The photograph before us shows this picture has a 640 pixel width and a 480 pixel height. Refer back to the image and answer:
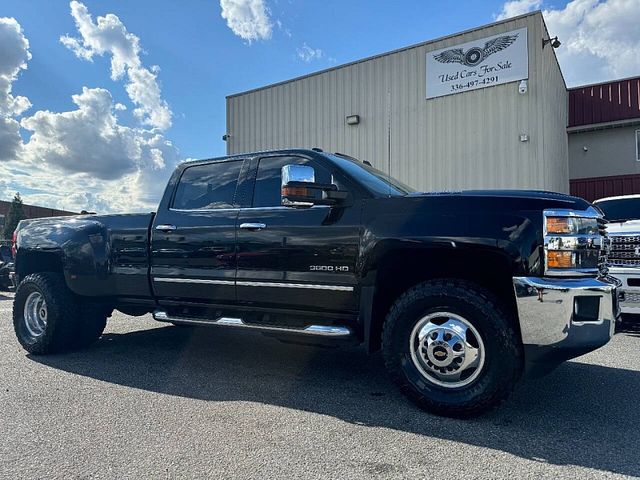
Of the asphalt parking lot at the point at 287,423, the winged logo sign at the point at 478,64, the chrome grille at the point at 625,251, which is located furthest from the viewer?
the winged logo sign at the point at 478,64

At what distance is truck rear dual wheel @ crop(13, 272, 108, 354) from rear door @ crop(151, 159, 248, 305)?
1.14 metres

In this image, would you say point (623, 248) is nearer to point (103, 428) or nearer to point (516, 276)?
point (516, 276)

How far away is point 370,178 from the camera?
13.1ft

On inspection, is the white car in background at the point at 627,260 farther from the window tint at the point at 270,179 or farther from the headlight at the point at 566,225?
the window tint at the point at 270,179

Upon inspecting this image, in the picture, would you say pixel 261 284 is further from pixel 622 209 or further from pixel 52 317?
pixel 622 209

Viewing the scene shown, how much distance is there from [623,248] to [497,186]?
668 centimetres

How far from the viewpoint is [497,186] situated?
40.8ft

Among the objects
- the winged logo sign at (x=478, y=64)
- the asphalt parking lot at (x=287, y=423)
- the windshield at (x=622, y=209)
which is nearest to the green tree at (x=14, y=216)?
the winged logo sign at (x=478, y=64)

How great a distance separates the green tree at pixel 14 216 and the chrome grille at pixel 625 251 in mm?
33447

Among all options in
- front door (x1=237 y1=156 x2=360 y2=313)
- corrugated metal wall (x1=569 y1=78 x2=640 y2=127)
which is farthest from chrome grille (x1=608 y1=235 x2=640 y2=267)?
corrugated metal wall (x1=569 y1=78 x2=640 y2=127)

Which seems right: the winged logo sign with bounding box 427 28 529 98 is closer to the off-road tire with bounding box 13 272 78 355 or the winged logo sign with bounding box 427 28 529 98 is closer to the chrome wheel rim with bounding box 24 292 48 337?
the off-road tire with bounding box 13 272 78 355

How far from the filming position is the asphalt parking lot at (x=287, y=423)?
8.21 ft

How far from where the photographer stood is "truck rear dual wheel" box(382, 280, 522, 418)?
304cm

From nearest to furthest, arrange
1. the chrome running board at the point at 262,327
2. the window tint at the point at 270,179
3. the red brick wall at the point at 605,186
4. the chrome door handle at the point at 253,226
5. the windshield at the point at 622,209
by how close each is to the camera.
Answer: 1. the chrome running board at the point at 262,327
2. the chrome door handle at the point at 253,226
3. the window tint at the point at 270,179
4. the windshield at the point at 622,209
5. the red brick wall at the point at 605,186
